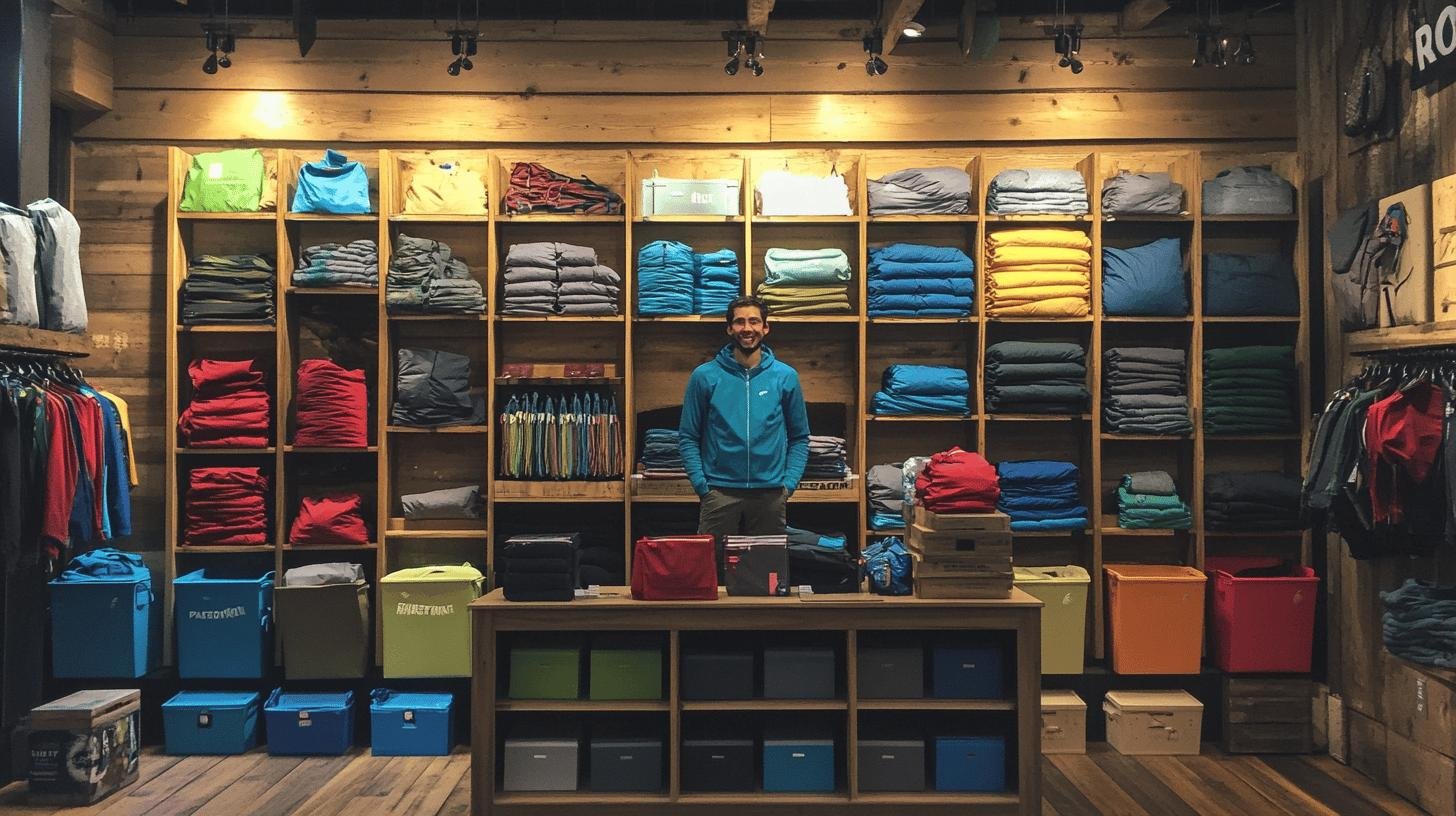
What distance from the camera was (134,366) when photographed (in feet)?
20.5

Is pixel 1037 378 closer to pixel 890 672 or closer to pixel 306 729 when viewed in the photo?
pixel 890 672

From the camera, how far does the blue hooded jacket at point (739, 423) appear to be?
5.17 metres

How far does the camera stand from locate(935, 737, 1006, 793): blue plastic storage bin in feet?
14.2

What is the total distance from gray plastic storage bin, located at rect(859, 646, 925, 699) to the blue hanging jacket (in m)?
3.50

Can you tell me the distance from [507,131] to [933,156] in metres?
2.34

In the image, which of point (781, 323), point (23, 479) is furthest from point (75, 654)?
point (781, 323)

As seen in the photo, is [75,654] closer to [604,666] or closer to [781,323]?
[604,666]

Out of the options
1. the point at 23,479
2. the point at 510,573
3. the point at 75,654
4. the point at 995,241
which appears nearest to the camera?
the point at 510,573

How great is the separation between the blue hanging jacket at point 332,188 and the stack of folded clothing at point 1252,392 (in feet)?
14.7

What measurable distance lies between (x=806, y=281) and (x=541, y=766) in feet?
9.23

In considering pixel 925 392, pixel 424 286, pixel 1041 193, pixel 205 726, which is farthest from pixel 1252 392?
pixel 205 726

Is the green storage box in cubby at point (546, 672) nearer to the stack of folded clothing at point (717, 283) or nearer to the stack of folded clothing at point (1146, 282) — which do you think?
the stack of folded clothing at point (717, 283)

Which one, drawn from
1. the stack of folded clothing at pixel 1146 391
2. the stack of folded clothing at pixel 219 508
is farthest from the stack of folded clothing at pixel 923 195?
the stack of folded clothing at pixel 219 508

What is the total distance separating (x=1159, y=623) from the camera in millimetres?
5785
